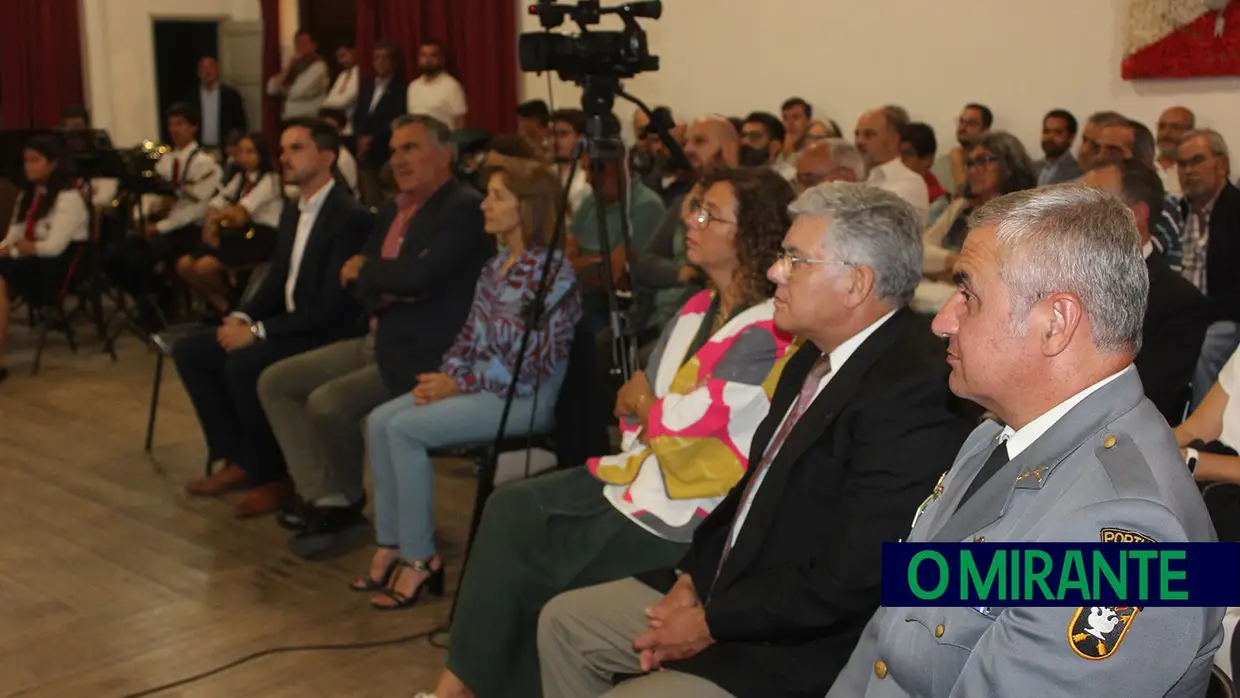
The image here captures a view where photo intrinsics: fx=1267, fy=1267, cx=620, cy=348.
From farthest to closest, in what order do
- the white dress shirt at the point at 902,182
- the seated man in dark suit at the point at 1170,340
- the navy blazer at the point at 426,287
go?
the white dress shirt at the point at 902,182
the navy blazer at the point at 426,287
the seated man in dark suit at the point at 1170,340

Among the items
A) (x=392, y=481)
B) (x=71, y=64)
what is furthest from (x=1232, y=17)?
(x=71, y=64)

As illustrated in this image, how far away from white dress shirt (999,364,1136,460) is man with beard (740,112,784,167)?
472 centimetres

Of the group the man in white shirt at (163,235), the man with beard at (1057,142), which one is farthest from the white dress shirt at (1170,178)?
the man in white shirt at (163,235)

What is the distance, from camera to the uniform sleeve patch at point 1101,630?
3.85ft

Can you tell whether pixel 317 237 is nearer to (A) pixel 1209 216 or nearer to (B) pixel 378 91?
(A) pixel 1209 216

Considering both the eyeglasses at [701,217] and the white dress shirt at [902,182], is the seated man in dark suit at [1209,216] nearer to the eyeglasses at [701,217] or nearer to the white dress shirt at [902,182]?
the white dress shirt at [902,182]

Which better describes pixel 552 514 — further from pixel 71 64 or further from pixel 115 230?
pixel 71 64

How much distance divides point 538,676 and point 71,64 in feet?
34.1

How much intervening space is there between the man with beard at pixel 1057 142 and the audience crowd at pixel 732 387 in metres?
0.50

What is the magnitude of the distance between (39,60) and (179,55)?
1.19 m

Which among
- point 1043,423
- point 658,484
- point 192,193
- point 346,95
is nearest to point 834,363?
point 658,484

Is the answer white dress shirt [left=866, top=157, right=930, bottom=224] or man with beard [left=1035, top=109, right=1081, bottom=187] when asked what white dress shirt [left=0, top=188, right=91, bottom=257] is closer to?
white dress shirt [left=866, top=157, right=930, bottom=224]

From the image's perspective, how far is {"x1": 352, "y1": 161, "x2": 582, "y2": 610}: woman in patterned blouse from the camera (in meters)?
3.26

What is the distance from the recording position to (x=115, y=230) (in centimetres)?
674
